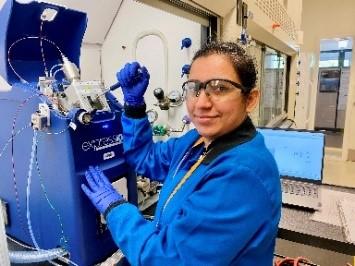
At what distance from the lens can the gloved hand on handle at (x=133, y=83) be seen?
1.07m

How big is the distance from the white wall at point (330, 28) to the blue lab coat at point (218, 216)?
18.6ft

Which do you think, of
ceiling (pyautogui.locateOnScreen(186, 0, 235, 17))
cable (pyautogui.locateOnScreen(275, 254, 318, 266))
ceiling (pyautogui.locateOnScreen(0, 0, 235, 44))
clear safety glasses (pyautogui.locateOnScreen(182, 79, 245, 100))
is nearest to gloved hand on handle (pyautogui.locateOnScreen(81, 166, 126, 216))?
clear safety glasses (pyautogui.locateOnScreen(182, 79, 245, 100))

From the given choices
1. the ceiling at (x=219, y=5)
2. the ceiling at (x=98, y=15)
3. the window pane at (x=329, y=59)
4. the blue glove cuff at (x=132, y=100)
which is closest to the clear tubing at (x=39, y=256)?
the blue glove cuff at (x=132, y=100)

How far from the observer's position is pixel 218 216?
2.07 ft

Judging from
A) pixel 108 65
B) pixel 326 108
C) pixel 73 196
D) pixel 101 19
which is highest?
pixel 101 19

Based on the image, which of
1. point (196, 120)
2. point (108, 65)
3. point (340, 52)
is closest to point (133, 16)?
point (108, 65)

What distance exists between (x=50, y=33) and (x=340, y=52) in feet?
26.6

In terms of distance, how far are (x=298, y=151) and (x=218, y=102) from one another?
1022mm

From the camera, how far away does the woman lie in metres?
0.64

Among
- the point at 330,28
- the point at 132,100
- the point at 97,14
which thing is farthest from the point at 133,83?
the point at 330,28

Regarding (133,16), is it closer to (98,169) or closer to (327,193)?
(98,169)

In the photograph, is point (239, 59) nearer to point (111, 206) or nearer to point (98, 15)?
point (111, 206)

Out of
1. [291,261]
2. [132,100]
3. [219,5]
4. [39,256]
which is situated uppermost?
[219,5]

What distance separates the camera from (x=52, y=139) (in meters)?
0.90
